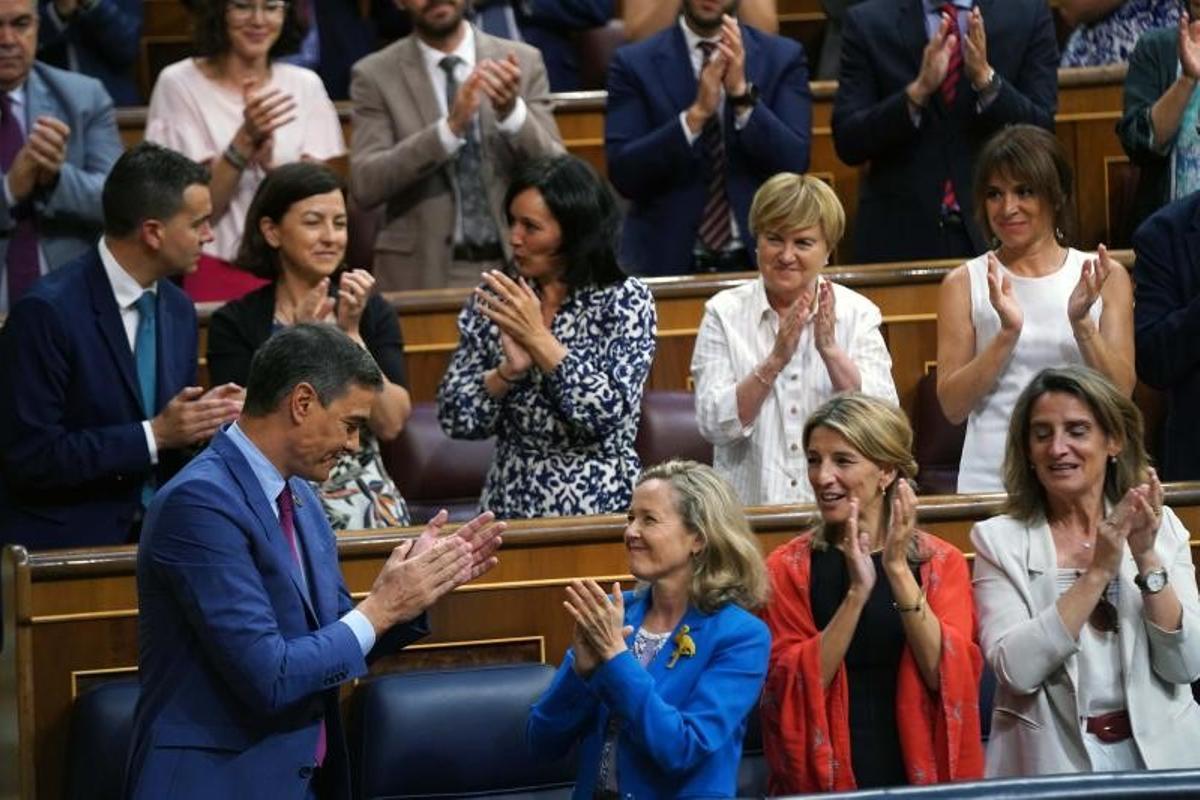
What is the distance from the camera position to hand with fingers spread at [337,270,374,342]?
3611mm

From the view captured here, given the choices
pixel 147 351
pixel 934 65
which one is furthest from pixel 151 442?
pixel 934 65

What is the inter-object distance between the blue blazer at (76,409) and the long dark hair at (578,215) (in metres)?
0.66

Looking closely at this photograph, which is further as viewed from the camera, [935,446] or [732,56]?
[732,56]

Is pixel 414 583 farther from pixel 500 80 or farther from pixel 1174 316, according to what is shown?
pixel 500 80

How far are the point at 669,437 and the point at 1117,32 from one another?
82.6 inches

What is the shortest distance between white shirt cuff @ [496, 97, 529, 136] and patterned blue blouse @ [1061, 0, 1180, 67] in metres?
1.66

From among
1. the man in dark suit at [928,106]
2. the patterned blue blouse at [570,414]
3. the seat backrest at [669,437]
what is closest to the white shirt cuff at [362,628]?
the patterned blue blouse at [570,414]

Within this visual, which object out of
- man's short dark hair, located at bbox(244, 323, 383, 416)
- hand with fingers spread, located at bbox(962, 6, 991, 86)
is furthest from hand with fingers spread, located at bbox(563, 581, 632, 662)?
hand with fingers spread, located at bbox(962, 6, 991, 86)

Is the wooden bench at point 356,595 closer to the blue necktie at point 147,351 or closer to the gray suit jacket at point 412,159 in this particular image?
the blue necktie at point 147,351

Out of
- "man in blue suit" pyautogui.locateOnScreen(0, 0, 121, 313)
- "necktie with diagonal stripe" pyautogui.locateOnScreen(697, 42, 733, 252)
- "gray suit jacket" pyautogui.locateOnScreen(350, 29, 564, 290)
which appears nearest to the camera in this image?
"man in blue suit" pyautogui.locateOnScreen(0, 0, 121, 313)

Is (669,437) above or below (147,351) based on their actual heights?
below

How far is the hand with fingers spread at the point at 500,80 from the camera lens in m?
4.55

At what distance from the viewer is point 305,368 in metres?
2.67

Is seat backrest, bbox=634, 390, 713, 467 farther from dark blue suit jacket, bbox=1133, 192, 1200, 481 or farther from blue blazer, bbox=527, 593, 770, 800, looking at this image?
blue blazer, bbox=527, 593, 770, 800
